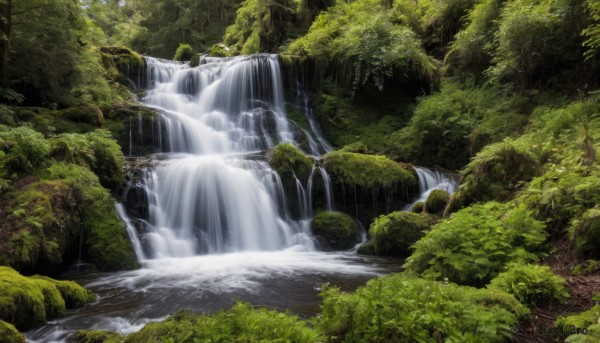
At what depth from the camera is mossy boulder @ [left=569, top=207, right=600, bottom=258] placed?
5.27m

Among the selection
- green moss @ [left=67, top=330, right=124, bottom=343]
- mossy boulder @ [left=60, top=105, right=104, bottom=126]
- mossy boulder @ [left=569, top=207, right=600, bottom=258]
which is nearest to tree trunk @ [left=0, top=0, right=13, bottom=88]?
mossy boulder @ [left=60, top=105, right=104, bottom=126]

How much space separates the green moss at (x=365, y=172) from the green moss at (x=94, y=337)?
9.01m

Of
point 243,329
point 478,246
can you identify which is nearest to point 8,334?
point 243,329

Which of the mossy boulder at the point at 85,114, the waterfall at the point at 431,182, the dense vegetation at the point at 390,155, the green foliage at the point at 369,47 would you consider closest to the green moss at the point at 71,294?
the dense vegetation at the point at 390,155

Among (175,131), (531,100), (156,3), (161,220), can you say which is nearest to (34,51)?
(175,131)

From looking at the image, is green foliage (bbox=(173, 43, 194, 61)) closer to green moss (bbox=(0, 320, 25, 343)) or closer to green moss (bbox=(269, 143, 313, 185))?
green moss (bbox=(269, 143, 313, 185))

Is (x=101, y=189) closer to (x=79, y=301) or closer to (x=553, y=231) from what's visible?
(x=79, y=301)

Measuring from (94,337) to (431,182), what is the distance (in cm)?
1104

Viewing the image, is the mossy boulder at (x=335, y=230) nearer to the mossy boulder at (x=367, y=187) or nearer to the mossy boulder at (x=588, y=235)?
the mossy boulder at (x=367, y=187)

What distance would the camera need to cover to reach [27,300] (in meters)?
5.59

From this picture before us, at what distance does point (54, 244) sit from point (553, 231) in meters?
8.27

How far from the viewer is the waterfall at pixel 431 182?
43.6 feet

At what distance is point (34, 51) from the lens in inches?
510

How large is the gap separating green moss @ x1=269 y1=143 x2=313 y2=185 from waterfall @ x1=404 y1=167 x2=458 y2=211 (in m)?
3.29
